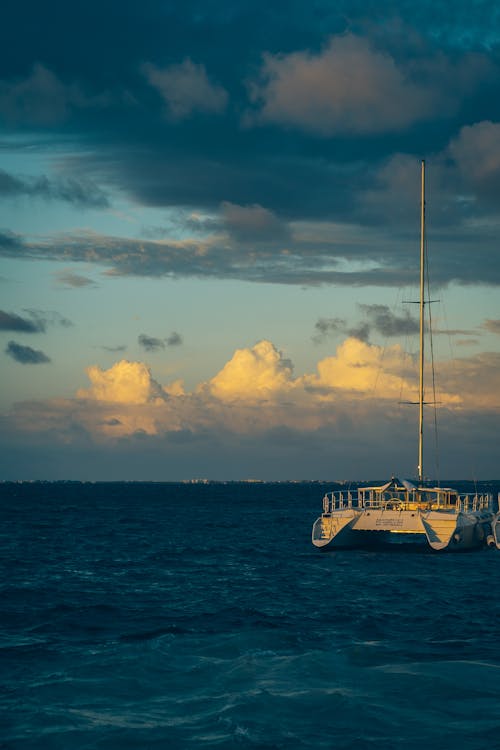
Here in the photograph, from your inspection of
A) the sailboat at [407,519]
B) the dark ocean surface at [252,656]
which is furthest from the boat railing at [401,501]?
the dark ocean surface at [252,656]

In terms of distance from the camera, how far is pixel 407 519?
129 feet

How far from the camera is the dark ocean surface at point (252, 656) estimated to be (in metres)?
14.7

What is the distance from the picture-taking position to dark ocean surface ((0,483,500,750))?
1474 cm

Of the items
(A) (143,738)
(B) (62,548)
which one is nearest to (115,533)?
(B) (62,548)

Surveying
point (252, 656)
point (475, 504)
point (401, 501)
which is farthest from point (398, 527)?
point (252, 656)

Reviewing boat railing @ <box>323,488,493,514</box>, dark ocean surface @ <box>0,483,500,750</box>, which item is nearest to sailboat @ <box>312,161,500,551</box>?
boat railing @ <box>323,488,493,514</box>

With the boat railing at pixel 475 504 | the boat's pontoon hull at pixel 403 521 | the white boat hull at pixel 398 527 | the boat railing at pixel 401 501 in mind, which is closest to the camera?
the white boat hull at pixel 398 527

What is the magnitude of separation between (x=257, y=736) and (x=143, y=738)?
75.8 inches

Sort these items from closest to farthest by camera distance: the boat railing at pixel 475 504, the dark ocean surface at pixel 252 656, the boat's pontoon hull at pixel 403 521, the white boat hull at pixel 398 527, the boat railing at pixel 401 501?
the dark ocean surface at pixel 252 656, the white boat hull at pixel 398 527, the boat's pontoon hull at pixel 403 521, the boat railing at pixel 401 501, the boat railing at pixel 475 504

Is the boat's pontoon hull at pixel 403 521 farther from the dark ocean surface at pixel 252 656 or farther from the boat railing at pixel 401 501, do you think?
the dark ocean surface at pixel 252 656

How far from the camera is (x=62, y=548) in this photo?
50094mm

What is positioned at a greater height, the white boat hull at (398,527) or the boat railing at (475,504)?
the boat railing at (475,504)

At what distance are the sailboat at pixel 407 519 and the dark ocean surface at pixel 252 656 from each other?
1.74 meters

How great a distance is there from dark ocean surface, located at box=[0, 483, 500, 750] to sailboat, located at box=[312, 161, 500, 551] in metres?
1.74
